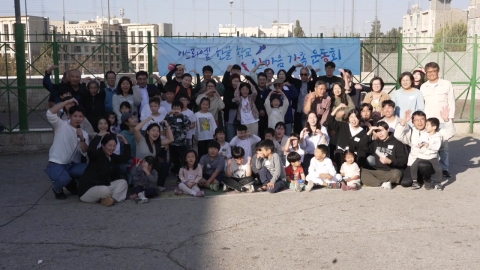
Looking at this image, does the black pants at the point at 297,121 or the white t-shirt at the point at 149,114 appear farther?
the black pants at the point at 297,121

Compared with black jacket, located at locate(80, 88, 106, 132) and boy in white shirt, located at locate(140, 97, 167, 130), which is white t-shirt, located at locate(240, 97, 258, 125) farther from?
black jacket, located at locate(80, 88, 106, 132)

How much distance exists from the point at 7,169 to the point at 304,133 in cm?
521

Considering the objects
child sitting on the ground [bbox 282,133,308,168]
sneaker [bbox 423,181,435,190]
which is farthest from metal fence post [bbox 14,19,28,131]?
sneaker [bbox 423,181,435,190]

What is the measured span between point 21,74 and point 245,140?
552cm

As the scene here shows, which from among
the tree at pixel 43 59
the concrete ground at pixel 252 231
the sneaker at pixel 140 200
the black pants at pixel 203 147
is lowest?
the concrete ground at pixel 252 231

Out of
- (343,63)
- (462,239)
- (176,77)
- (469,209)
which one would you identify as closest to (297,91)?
(176,77)

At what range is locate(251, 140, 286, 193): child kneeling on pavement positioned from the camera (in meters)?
7.75

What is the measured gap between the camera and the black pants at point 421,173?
7.73 metres

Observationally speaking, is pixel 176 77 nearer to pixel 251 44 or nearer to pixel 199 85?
pixel 199 85

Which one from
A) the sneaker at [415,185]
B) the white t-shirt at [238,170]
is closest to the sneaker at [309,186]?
the white t-shirt at [238,170]

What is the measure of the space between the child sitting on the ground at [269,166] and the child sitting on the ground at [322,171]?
433mm

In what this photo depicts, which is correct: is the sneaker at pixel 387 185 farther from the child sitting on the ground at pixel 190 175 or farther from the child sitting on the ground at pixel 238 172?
the child sitting on the ground at pixel 190 175

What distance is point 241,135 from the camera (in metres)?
8.36

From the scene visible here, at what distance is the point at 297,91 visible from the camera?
31.6ft
